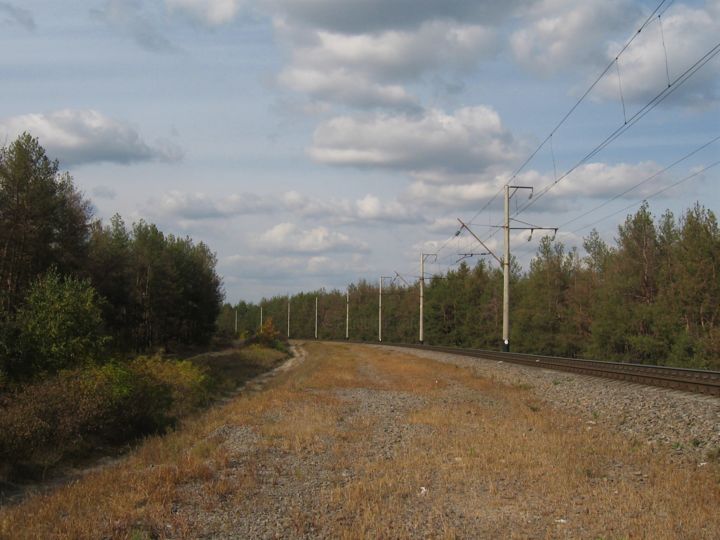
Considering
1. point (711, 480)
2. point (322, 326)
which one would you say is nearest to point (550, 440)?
point (711, 480)

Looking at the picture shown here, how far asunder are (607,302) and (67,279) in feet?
145

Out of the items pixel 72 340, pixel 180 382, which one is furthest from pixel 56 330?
pixel 180 382

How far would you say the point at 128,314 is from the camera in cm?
5259

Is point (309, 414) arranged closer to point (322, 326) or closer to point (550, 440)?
point (550, 440)

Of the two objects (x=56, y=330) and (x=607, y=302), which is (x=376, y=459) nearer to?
(x=56, y=330)

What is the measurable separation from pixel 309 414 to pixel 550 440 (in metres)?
6.45

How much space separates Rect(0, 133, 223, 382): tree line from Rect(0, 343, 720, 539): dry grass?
20.1 ft

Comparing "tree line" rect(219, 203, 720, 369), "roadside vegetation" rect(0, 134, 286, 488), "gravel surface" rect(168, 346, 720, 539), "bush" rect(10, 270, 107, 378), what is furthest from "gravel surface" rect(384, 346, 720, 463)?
"tree line" rect(219, 203, 720, 369)

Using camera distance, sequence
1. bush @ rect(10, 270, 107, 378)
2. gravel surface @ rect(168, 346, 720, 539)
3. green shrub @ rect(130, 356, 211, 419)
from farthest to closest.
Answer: green shrub @ rect(130, 356, 211, 419) < bush @ rect(10, 270, 107, 378) < gravel surface @ rect(168, 346, 720, 539)

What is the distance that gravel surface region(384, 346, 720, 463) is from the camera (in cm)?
1090

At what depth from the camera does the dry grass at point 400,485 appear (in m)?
6.99

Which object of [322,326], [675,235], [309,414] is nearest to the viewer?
[309,414]

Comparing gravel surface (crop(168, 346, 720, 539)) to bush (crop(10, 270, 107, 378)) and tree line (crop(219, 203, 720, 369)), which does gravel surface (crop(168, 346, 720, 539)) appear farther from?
tree line (crop(219, 203, 720, 369))

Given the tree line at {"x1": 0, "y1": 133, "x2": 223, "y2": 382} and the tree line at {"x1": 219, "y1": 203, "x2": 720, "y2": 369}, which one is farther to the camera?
the tree line at {"x1": 219, "y1": 203, "x2": 720, "y2": 369}
